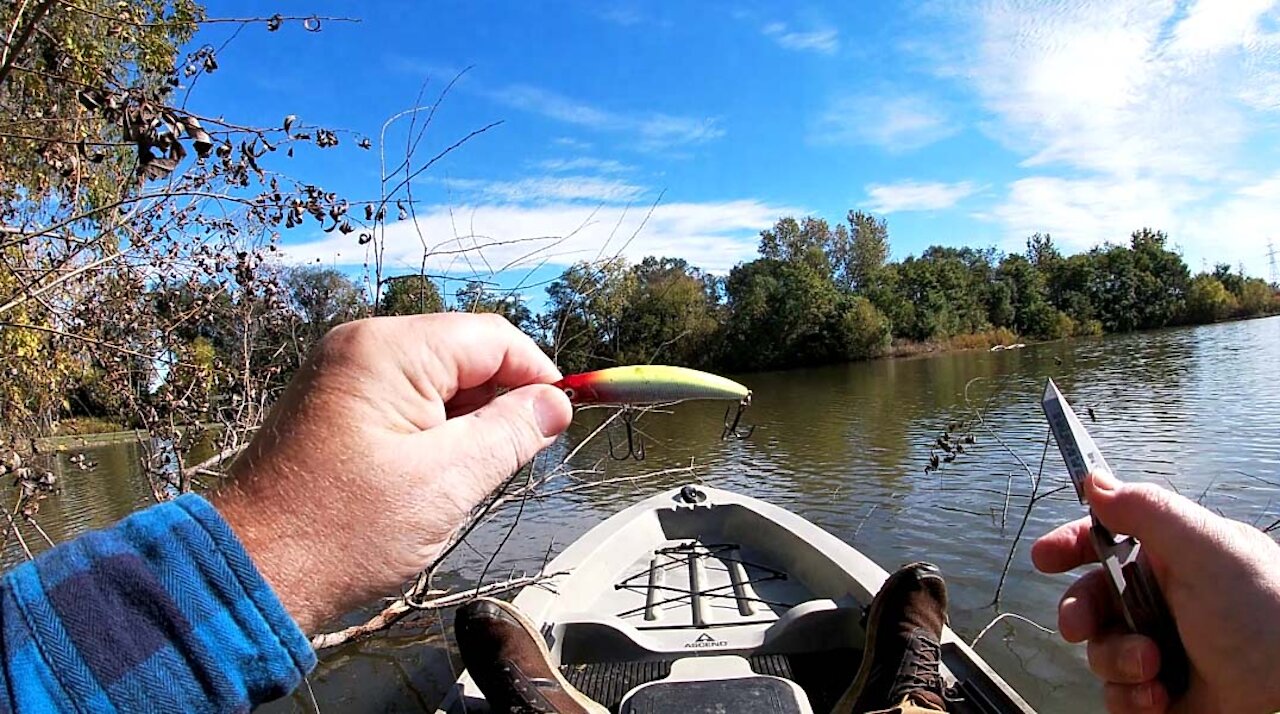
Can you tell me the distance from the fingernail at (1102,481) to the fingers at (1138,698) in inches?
16.4

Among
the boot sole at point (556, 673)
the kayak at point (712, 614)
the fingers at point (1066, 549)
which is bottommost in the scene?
the kayak at point (712, 614)

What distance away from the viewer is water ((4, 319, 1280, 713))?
8273 millimetres

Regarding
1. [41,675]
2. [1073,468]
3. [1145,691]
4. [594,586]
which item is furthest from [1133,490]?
[594,586]

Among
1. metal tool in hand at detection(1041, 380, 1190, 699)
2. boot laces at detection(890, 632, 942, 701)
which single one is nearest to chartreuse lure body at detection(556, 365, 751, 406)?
metal tool in hand at detection(1041, 380, 1190, 699)

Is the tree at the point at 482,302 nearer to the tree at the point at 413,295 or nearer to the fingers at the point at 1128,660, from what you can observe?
the tree at the point at 413,295

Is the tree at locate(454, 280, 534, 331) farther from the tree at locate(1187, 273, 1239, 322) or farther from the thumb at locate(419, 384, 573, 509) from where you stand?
the tree at locate(1187, 273, 1239, 322)

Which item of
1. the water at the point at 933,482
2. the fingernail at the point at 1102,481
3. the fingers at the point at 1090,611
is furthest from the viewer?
the water at the point at 933,482

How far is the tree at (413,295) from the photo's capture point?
5.27 meters

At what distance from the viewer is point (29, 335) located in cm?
609

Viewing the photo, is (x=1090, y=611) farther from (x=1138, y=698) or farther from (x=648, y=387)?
(x=648, y=387)

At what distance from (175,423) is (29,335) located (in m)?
1.40

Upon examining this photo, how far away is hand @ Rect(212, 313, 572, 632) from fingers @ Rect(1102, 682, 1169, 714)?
1.30 m

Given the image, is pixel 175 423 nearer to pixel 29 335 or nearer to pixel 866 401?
pixel 29 335

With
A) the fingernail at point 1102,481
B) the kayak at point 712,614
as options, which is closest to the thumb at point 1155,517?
the fingernail at point 1102,481
